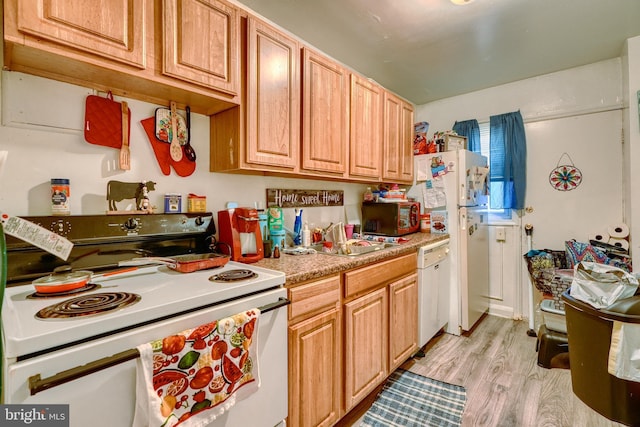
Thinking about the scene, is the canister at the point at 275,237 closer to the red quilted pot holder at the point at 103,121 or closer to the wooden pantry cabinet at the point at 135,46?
the wooden pantry cabinet at the point at 135,46

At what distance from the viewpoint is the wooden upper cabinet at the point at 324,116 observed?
1.84 m

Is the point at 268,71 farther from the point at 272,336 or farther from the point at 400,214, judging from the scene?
the point at 400,214

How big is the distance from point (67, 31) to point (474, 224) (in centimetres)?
307

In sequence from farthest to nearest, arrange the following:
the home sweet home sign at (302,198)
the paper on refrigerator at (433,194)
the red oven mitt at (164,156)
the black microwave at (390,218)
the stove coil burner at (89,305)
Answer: the paper on refrigerator at (433,194)
the black microwave at (390,218)
the home sweet home sign at (302,198)
the red oven mitt at (164,156)
the stove coil burner at (89,305)

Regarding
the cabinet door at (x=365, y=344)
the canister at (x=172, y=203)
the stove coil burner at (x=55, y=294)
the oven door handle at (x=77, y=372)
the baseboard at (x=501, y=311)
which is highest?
the canister at (x=172, y=203)

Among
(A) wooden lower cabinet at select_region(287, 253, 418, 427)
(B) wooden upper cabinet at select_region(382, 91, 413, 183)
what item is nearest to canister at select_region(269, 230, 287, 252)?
(A) wooden lower cabinet at select_region(287, 253, 418, 427)

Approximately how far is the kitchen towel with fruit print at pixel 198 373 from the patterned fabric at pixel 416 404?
1070 millimetres

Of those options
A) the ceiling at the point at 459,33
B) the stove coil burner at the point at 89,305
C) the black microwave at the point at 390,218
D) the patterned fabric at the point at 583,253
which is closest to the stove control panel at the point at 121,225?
the stove coil burner at the point at 89,305

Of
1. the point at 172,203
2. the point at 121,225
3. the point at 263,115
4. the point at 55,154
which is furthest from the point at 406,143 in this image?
the point at 55,154

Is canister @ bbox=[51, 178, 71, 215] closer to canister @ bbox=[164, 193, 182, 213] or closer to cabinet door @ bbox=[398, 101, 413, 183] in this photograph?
canister @ bbox=[164, 193, 182, 213]

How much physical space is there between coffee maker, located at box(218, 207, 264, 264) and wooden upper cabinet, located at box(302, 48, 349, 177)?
515mm

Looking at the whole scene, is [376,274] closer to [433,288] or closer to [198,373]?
[433,288]

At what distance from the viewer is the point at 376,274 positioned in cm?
179

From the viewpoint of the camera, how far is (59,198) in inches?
45.6
